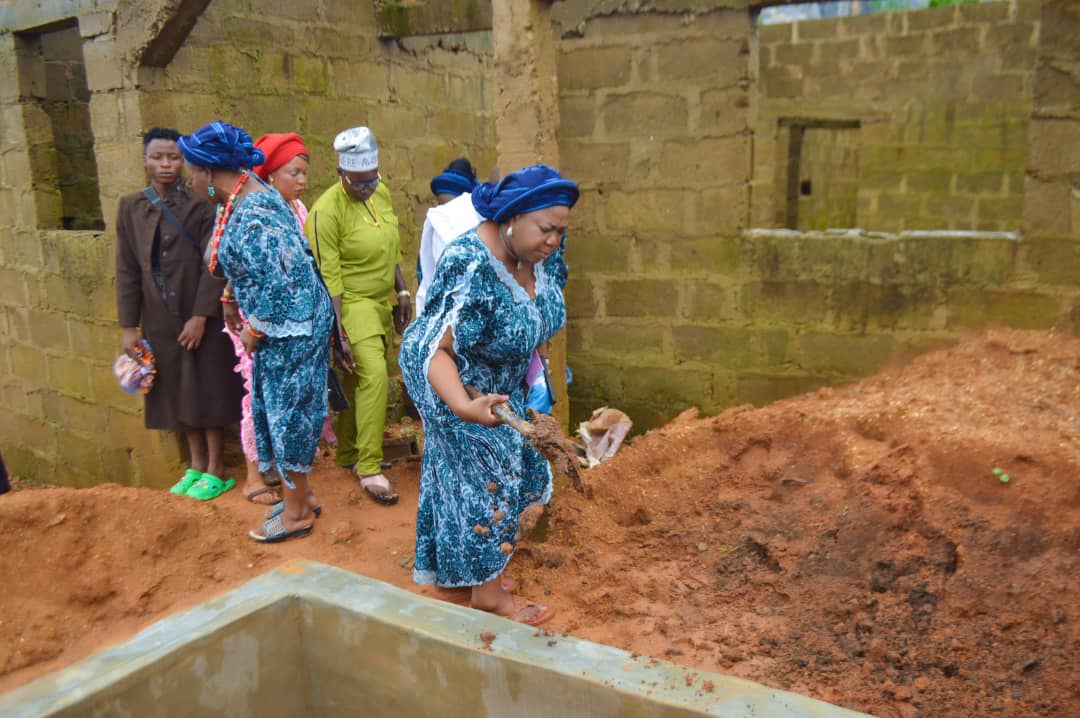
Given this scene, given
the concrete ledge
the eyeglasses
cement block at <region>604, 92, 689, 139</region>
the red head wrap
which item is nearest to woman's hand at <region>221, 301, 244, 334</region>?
the red head wrap

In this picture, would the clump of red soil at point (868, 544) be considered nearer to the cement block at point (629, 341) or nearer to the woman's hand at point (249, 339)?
the cement block at point (629, 341)

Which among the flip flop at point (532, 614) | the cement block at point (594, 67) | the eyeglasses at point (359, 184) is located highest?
the cement block at point (594, 67)

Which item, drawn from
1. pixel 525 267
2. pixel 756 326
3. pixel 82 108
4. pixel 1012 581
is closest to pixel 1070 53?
pixel 756 326

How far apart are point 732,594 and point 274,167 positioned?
2836 millimetres

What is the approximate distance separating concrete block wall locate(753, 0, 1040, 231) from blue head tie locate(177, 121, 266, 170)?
579 centimetres

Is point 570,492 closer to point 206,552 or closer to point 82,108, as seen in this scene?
point 206,552

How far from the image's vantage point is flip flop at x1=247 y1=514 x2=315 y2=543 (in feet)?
13.4

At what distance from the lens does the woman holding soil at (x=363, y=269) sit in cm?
421

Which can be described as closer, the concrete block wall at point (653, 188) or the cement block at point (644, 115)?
the concrete block wall at point (653, 188)

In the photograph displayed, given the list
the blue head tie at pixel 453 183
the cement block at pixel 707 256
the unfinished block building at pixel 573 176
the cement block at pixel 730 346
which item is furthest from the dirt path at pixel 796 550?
the blue head tie at pixel 453 183

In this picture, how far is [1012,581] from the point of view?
3.05 m

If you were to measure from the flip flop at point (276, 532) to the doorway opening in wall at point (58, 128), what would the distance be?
3.16 meters

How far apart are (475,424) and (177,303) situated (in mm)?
2405

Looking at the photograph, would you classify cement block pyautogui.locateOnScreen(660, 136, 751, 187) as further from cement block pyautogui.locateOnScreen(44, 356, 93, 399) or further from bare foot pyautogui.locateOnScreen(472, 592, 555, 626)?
cement block pyautogui.locateOnScreen(44, 356, 93, 399)
